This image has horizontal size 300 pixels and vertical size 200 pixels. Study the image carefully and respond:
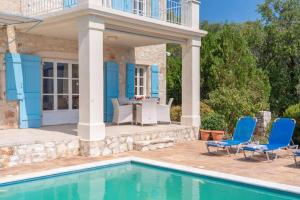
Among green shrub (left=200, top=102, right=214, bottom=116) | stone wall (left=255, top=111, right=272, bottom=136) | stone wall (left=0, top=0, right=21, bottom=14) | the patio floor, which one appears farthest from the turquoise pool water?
stone wall (left=255, top=111, right=272, bottom=136)

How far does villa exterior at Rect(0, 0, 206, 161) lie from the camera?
8.91 m

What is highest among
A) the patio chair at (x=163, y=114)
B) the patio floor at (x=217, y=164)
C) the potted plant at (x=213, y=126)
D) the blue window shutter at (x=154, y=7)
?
the blue window shutter at (x=154, y=7)

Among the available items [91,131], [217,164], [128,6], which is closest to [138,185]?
[217,164]

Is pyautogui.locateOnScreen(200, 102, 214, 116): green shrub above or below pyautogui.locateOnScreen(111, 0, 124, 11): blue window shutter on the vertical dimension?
below

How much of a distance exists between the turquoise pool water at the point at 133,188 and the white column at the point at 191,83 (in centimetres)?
457

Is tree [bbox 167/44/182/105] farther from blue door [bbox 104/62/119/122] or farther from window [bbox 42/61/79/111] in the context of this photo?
window [bbox 42/61/79/111]

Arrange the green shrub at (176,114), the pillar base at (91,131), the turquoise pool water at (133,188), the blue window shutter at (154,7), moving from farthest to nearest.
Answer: the green shrub at (176,114)
the blue window shutter at (154,7)
the pillar base at (91,131)
the turquoise pool water at (133,188)

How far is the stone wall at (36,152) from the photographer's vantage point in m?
7.70

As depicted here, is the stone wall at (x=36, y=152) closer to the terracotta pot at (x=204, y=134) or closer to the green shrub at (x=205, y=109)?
the terracotta pot at (x=204, y=134)

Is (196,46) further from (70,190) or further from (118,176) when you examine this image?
(70,190)

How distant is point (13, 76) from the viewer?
10531 mm

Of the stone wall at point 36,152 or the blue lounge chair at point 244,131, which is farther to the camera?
the blue lounge chair at point 244,131

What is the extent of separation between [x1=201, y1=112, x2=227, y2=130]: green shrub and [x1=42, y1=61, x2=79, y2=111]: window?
4.53 metres

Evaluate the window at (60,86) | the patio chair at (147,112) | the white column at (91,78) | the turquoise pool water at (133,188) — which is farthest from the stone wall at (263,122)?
the window at (60,86)
